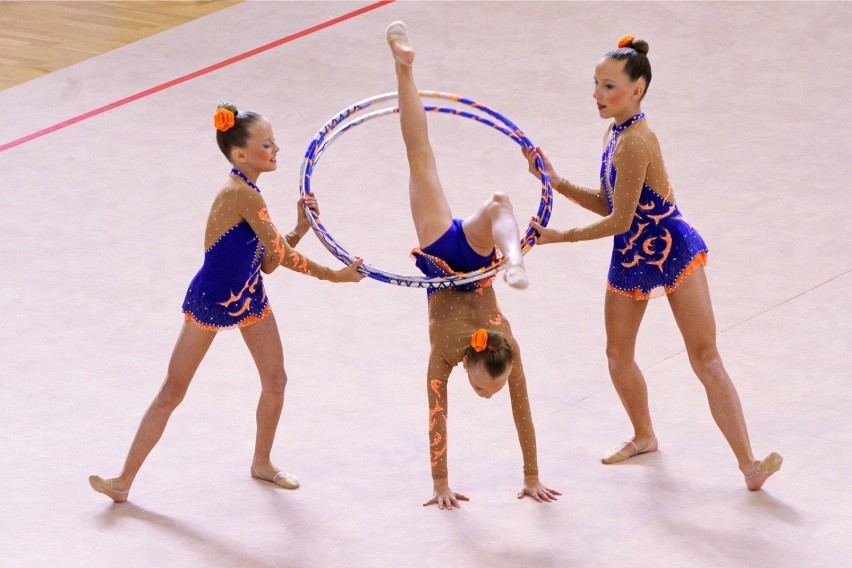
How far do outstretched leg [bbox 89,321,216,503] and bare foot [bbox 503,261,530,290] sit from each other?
1.10 m

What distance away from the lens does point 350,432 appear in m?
4.41

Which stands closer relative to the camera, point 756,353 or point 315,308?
point 756,353

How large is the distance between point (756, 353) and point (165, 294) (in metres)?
2.54

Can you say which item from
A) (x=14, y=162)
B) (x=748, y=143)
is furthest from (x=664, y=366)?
(x=14, y=162)

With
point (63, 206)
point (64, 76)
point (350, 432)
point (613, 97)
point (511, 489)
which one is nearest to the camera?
point (613, 97)

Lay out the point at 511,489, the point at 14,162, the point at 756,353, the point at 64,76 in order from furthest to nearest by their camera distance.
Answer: the point at 64,76, the point at 14,162, the point at 756,353, the point at 511,489

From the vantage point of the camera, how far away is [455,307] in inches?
154

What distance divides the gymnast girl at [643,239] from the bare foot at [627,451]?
1.14 feet

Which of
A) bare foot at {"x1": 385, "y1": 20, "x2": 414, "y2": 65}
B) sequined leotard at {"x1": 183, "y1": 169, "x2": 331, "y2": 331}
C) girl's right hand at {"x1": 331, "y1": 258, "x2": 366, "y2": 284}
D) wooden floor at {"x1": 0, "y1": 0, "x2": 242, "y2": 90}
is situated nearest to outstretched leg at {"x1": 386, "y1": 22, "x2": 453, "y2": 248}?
bare foot at {"x1": 385, "y1": 20, "x2": 414, "y2": 65}

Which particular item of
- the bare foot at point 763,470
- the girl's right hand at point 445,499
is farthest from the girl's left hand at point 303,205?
the bare foot at point 763,470

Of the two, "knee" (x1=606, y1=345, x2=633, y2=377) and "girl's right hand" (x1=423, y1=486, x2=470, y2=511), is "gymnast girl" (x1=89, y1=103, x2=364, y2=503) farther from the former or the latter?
"knee" (x1=606, y1=345, x2=633, y2=377)

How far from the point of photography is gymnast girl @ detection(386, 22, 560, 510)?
12.2 feet

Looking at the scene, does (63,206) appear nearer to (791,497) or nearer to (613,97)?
(613,97)

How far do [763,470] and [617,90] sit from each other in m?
1.32
